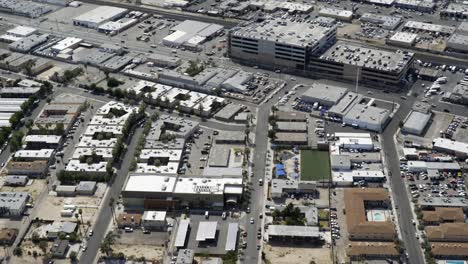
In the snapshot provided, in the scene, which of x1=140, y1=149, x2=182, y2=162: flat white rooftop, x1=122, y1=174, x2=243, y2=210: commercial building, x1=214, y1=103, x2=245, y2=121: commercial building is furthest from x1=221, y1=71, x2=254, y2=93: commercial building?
x1=122, y1=174, x2=243, y2=210: commercial building

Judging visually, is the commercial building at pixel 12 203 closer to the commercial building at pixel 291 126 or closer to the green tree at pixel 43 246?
the green tree at pixel 43 246

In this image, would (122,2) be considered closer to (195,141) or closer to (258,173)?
(195,141)

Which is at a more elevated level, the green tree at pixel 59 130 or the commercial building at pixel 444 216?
the green tree at pixel 59 130

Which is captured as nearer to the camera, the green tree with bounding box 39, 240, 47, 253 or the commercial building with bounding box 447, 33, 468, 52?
the green tree with bounding box 39, 240, 47, 253

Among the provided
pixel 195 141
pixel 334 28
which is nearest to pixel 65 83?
pixel 195 141

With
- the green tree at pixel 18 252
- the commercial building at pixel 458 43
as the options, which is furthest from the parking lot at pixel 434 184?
the green tree at pixel 18 252

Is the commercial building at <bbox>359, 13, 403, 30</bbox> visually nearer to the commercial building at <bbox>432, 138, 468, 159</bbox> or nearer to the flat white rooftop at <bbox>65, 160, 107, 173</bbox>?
the commercial building at <bbox>432, 138, 468, 159</bbox>

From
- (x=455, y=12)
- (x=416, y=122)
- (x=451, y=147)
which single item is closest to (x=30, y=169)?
(x=416, y=122)
